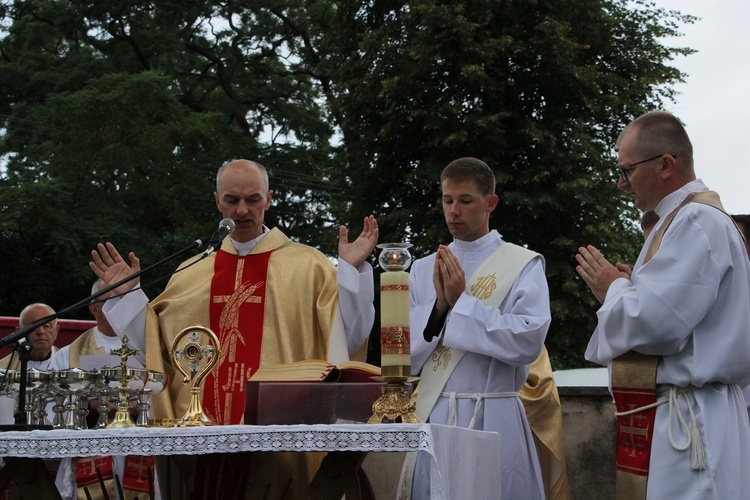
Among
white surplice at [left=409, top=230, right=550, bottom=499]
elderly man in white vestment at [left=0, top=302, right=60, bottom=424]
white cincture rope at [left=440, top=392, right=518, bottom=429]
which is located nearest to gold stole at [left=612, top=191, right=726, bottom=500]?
white surplice at [left=409, top=230, right=550, bottom=499]

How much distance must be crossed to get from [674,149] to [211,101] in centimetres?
2086

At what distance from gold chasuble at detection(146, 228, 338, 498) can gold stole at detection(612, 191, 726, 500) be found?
1.42m

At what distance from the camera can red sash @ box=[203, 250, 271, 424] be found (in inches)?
195

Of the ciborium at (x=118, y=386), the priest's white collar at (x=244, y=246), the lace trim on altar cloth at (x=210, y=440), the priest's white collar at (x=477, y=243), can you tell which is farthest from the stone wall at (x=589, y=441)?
the lace trim on altar cloth at (x=210, y=440)

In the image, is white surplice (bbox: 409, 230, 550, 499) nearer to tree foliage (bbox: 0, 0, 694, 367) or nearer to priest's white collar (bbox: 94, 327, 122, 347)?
priest's white collar (bbox: 94, 327, 122, 347)

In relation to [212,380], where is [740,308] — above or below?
above

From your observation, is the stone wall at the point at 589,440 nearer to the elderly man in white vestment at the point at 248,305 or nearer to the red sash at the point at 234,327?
the elderly man in white vestment at the point at 248,305

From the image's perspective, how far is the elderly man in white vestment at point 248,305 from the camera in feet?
16.3

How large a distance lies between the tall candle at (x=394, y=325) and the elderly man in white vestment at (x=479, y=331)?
0.85 metres

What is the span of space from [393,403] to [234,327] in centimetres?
175

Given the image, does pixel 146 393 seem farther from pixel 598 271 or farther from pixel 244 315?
pixel 598 271

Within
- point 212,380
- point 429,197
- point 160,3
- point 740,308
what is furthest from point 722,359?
point 160,3

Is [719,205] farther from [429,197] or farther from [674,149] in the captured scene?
[429,197]

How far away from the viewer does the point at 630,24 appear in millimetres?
19016
